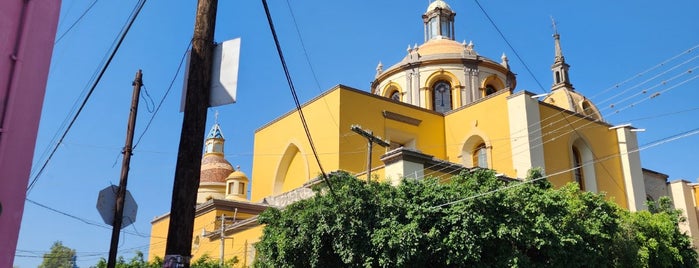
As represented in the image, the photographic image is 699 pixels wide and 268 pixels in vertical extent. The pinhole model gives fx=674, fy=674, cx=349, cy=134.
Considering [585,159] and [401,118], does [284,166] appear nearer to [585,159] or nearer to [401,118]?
[401,118]

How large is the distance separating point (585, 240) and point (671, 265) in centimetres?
518

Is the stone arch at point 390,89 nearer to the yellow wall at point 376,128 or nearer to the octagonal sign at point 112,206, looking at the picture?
the yellow wall at point 376,128

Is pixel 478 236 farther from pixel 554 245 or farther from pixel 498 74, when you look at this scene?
pixel 498 74

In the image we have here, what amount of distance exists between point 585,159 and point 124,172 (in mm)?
19630

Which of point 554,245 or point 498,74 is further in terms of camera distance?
point 498,74

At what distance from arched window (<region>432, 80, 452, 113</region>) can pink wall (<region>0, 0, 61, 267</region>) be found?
24.4 metres

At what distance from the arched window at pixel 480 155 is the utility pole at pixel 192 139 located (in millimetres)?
19594

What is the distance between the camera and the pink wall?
6.31 metres

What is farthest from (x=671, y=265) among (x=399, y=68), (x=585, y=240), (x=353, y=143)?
(x=399, y=68)

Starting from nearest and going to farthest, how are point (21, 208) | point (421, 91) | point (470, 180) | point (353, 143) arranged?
1. point (21, 208)
2. point (470, 180)
3. point (353, 143)
4. point (421, 91)

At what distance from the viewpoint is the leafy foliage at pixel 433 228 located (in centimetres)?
1321

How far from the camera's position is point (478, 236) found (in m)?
13.3

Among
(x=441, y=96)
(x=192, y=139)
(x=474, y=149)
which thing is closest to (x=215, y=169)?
(x=441, y=96)

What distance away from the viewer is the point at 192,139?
241 inches
